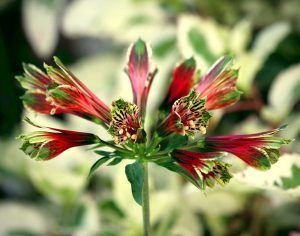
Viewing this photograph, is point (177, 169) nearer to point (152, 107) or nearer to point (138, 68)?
point (138, 68)

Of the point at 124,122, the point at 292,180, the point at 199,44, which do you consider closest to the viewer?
the point at 124,122

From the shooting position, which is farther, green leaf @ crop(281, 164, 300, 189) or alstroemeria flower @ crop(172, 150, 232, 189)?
green leaf @ crop(281, 164, 300, 189)

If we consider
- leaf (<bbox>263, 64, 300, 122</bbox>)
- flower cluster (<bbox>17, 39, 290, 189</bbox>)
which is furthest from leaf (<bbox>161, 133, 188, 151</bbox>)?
leaf (<bbox>263, 64, 300, 122</bbox>)

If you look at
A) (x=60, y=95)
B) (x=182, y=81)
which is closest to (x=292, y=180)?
(x=182, y=81)

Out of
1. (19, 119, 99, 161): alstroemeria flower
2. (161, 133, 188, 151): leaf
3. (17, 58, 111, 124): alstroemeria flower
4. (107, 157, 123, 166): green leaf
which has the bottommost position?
(107, 157, 123, 166): green leaf

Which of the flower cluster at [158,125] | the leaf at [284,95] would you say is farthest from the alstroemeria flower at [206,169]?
the leaf at [284,95]

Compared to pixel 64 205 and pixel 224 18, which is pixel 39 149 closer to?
pixel 64 205

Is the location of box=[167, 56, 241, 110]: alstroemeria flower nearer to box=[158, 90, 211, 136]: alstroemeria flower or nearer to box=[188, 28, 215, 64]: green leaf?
box=[158, 90, 211, 136]: alstroemeria flower
